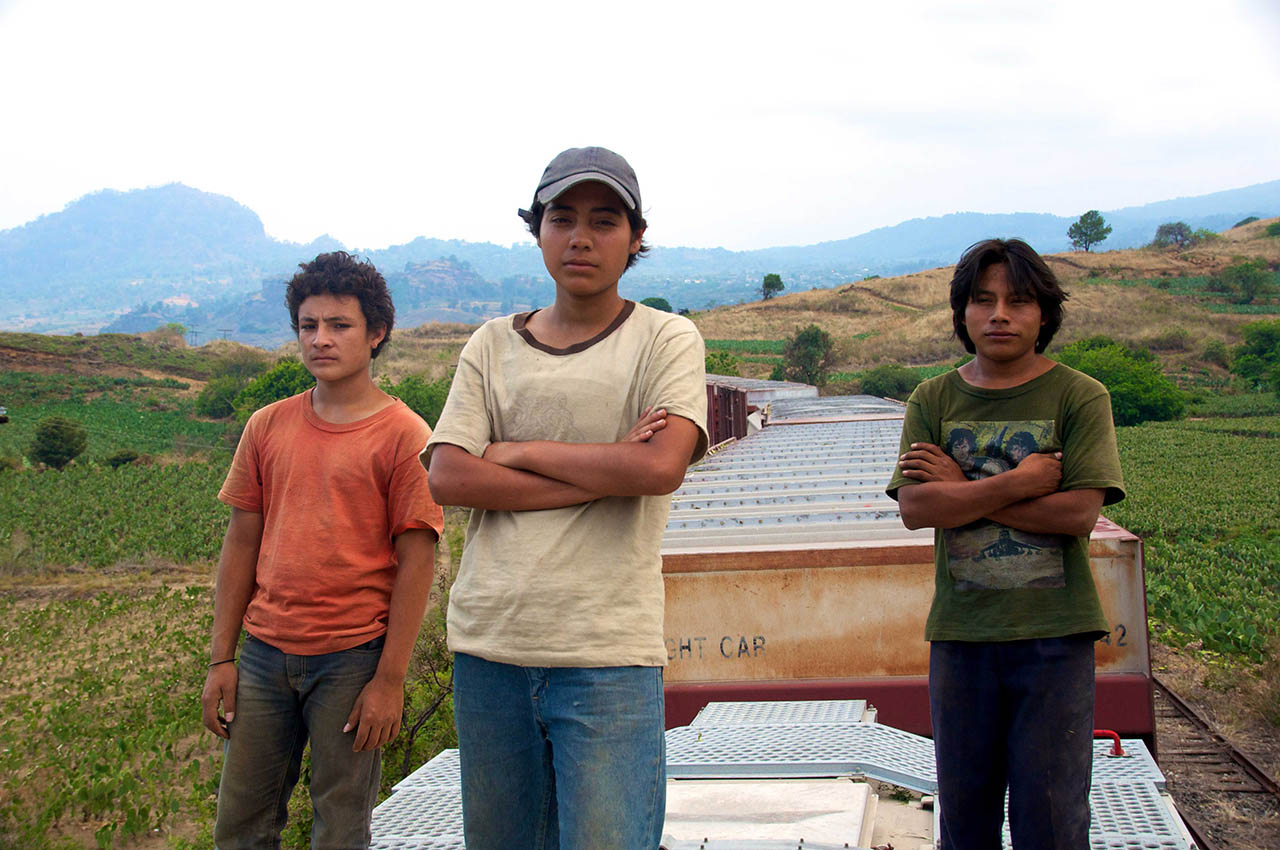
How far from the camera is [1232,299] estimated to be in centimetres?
6788

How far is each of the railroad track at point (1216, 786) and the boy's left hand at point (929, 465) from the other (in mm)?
Answer: 4544

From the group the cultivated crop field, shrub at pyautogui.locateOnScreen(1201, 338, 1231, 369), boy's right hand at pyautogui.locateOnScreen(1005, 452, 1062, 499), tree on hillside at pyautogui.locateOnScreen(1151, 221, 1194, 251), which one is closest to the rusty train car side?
boy's right hand at pyautogui.locateOnScreen(1005, 452, 1062, 499)

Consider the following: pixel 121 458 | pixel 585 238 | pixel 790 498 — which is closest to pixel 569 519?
pixel 585 238

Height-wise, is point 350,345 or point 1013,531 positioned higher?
point 350,345

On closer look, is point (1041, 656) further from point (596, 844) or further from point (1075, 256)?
point (1075, 256)

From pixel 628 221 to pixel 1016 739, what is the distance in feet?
4.98

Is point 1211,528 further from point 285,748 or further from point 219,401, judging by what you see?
point 219,401

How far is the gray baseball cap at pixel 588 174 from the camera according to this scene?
6.79 ft

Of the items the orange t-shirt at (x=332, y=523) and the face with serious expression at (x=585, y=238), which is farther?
the orange t-shirt at (x=332, y=523)

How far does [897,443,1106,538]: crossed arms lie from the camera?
2.37 meters

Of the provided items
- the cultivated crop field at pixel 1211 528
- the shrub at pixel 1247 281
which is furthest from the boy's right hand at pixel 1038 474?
the shrub at pixel 1247 281

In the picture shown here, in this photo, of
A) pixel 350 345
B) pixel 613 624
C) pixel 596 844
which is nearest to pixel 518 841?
pixel 596 844

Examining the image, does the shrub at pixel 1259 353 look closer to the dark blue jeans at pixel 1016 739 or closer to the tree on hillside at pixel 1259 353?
the tree on hillside at pixel 1259 353

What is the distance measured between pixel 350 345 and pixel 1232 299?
77.7 meters
